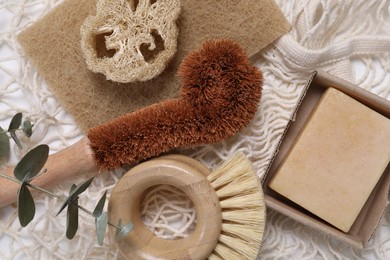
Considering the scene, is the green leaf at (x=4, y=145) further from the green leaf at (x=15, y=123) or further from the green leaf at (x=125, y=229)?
the green leaf at (x=125, y=229)

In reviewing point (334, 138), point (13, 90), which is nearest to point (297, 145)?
point (334, 138)

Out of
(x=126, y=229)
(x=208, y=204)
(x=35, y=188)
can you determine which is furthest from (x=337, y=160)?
(x=35, y=188)

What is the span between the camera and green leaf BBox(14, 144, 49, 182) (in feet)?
2.29

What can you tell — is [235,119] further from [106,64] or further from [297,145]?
[106,64]

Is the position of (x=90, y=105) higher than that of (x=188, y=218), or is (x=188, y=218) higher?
(x=90, y=105)

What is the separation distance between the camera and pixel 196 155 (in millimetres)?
874

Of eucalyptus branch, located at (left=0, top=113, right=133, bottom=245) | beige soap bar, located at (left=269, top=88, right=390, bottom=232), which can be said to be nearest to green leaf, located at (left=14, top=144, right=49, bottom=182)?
eucalyptus branch, located at (left=0, top=113, right=133, bottom=245)

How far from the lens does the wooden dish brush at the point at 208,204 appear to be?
2.58 feet

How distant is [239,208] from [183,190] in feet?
0.29

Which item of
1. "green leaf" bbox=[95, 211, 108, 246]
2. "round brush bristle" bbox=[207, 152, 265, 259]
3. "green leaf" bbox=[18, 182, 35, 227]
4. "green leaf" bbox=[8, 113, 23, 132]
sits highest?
"green leaf" bbox=[8, 113, 23, 132]

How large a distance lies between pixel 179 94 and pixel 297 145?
0.20 metres

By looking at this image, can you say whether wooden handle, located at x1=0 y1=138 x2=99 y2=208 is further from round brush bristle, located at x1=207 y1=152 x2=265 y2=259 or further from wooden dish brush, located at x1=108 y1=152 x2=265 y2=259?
round brush bristle, located at x1=207 y1=152 x2=265 y2=259

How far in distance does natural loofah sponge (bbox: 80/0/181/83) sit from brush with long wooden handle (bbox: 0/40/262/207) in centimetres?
5

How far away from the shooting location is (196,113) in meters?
0.80
